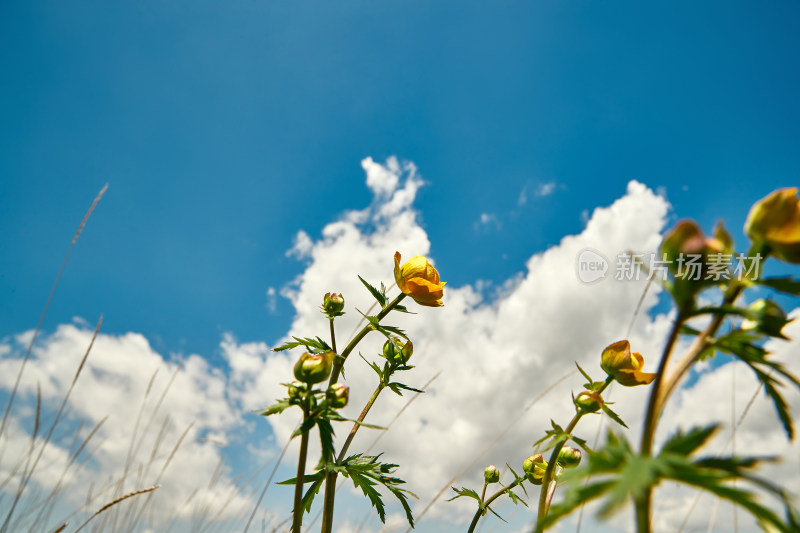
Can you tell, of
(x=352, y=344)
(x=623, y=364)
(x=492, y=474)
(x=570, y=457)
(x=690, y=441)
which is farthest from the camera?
(x=492, y=474)

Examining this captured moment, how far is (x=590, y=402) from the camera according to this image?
853 millimetres

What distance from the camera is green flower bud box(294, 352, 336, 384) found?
826 mm

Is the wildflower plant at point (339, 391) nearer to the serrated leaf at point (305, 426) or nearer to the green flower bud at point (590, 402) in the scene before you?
the serrated leaf at point (305, 426)

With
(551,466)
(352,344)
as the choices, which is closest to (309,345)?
(352,344)

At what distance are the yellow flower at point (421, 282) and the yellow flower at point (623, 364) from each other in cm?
51

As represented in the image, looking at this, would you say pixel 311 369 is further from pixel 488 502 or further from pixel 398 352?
pixel 488 502

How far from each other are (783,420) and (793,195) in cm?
27

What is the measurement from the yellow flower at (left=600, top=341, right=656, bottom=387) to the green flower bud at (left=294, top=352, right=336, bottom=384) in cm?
52

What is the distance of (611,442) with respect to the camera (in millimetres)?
518

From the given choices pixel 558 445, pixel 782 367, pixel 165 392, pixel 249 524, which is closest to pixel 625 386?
pixel 558 445

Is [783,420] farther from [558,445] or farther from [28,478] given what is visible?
[28,478]

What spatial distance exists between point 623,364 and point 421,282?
558mm

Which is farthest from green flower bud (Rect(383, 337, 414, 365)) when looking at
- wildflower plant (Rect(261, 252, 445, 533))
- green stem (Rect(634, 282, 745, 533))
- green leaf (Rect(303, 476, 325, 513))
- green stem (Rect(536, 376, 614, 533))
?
green stem (Rect(634, 282, 745, 533))

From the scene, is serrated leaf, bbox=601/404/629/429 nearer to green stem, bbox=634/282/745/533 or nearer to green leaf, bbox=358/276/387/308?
green stem, bbox=634/282/745/533
